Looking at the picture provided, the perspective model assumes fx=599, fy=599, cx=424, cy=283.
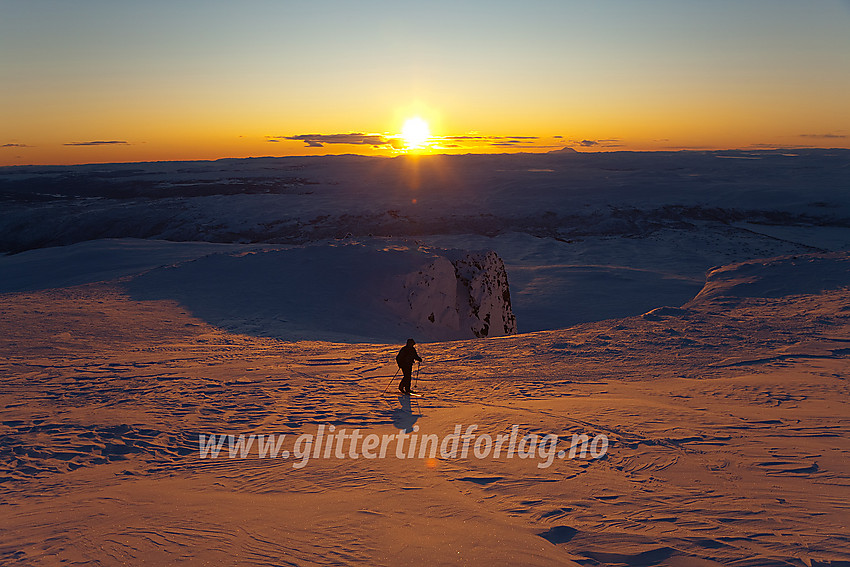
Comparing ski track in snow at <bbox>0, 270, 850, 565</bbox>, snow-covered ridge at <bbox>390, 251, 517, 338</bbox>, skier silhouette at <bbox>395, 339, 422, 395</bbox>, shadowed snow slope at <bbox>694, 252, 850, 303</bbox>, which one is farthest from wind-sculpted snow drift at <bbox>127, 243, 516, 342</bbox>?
shadowed snow slope at <bbox>694, 252, 850, 303</bbox>

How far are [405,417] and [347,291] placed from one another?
380 inches

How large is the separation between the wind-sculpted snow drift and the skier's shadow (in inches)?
243

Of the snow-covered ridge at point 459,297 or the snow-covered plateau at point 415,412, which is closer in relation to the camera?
the snow-covered plateau at point 415,412

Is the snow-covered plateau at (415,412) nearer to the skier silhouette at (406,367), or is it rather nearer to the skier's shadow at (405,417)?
the skier's shadow at (405,417)

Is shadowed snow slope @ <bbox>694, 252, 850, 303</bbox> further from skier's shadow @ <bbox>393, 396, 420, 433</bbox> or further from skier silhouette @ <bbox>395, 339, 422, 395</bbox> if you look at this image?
skier's shadow @ <bbox>393, 396, 420, 433</bbox>

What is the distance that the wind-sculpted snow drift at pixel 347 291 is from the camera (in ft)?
50.8

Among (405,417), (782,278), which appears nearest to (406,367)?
(405,417)

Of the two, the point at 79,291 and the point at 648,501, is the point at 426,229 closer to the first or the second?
the point at 79,291

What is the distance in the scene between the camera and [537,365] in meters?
10.8

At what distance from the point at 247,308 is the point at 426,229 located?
29.0m

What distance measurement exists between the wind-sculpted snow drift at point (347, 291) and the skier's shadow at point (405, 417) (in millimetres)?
6184

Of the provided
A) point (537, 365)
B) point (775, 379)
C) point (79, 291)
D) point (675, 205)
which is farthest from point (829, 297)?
point (675, 205)

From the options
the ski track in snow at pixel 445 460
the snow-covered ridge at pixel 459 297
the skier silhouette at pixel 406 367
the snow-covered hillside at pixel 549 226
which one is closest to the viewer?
the ski track in snow at pixel 445 460

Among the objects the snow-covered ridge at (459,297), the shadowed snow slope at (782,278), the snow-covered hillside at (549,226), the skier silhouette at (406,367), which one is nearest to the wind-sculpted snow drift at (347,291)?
the snow-covered ridge at (459,297)
